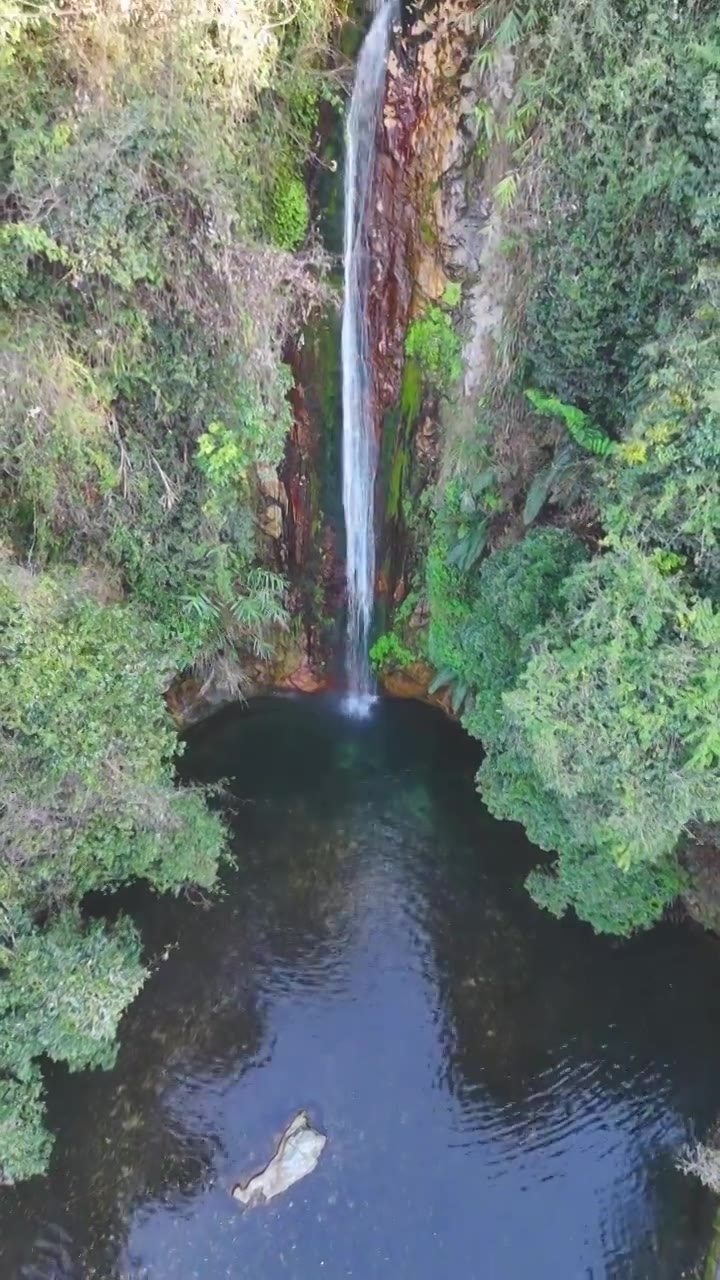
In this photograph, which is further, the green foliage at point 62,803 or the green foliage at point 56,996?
the green foliage at point 56,996

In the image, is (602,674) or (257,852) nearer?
(602,674)

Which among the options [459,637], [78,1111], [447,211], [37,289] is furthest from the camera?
[459,637]

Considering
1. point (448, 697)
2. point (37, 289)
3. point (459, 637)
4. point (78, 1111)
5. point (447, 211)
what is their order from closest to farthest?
1. point (37, 289)
2. point (78, 1111)
3. point (447, 211)
4. point (459, 637)
5. point (448, 697)

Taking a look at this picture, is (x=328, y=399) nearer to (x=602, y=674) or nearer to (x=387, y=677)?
(x=387, y=677)

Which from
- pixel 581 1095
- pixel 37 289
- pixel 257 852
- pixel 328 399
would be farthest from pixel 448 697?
pixel 37 289

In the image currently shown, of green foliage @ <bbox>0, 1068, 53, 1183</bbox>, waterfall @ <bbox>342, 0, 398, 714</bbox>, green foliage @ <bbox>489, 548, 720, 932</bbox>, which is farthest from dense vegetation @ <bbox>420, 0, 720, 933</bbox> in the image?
green foliage @ <bbox>0, 1068, 53, 1183</bbox>

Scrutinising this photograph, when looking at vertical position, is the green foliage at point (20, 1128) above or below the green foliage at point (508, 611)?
below

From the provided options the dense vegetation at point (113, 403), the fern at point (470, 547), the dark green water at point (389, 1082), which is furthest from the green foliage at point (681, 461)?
the dark green water at point (389, 1082)

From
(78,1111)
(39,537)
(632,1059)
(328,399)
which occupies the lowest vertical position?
(78,1111)

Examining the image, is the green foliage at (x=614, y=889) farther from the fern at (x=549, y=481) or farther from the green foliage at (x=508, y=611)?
the fern at (x=549, y=481)
